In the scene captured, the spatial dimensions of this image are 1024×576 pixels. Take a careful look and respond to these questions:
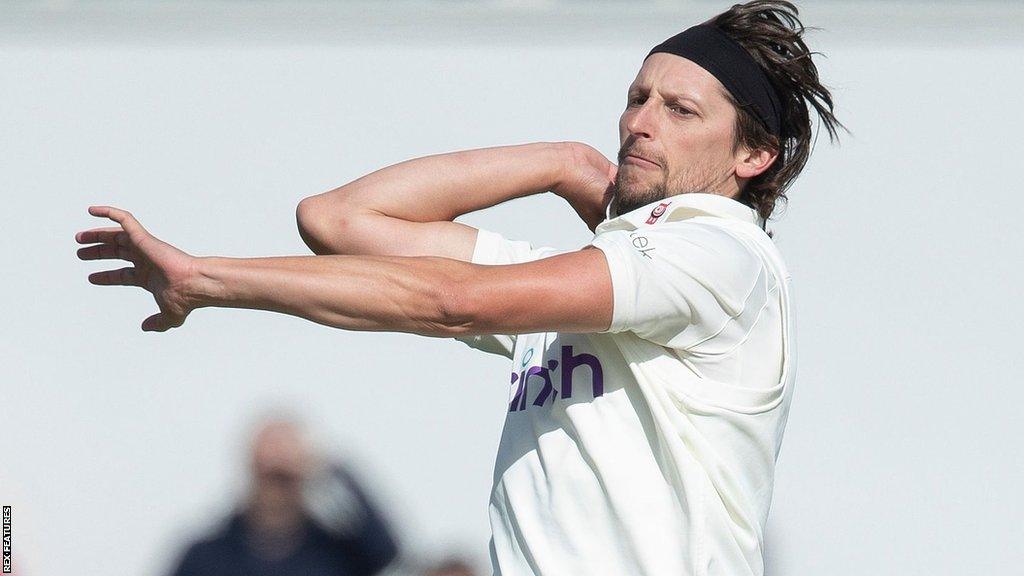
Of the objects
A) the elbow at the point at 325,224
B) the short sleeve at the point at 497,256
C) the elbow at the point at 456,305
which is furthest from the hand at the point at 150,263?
the short sleeve at the point at 497,256

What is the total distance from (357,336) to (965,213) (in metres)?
1.56

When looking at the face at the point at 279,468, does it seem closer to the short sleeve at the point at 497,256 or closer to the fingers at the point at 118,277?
the short sleeve at the point at 497,256

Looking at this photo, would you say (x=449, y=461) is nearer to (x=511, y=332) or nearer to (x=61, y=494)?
(x=61, y=494)

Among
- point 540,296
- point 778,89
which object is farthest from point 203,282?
point 778,89

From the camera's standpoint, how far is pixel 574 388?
1.60 metres

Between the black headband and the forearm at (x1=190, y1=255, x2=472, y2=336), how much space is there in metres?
0.65

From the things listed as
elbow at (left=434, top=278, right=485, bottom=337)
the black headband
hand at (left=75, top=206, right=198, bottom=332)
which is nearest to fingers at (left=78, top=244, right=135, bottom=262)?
hand at (left=75, top=206, right=198, bottom=332)

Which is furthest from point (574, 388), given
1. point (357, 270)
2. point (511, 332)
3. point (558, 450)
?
point (357, 270)

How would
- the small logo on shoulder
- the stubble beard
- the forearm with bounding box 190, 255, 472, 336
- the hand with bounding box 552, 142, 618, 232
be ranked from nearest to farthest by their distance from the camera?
the forearm with bounding box 190, 255, 472, 336 → the small logo on shoulder → the stubble beard → the hand with bounding box 552, 142, 618, 232

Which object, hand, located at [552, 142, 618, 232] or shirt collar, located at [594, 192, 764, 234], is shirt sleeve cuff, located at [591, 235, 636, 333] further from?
hand, located at [552, 142, 618, 232]

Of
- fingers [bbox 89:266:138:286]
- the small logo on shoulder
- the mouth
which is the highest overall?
fingers [bbox 89:266:138:286]

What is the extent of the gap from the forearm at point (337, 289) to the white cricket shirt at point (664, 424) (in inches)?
8.8

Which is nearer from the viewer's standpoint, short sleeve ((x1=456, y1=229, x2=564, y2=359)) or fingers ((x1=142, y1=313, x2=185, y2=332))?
fingers ((x1=142, y1=313, x2=185, y2=332))

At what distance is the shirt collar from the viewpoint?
164cm
